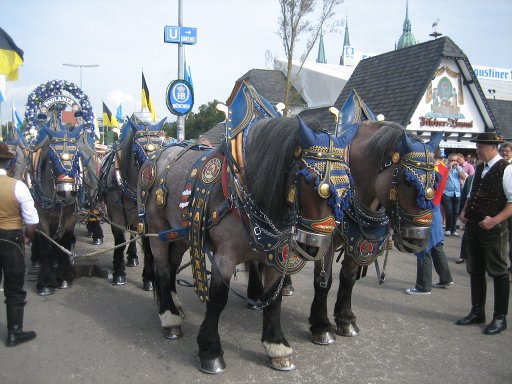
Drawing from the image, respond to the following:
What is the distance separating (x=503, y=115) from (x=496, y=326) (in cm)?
1663

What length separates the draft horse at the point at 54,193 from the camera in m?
5.07

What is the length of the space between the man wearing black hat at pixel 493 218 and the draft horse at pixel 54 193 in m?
4.46

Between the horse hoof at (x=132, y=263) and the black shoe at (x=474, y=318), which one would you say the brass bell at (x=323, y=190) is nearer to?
the black shoe at (x=474, y=318)

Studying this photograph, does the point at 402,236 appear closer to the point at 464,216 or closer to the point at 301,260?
the point at 301,260

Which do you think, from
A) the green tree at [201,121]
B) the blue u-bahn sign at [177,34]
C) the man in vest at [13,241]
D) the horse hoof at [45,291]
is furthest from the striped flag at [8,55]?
the green tree at [201,121]

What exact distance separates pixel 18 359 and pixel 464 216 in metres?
4.39

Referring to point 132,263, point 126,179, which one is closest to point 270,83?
point 132,263

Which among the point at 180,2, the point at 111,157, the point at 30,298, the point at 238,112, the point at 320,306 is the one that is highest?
the point at 180,2

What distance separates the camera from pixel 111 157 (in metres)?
6.43

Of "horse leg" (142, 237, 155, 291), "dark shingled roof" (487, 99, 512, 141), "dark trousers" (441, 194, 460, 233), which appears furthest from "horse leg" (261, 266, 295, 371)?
"dark shingled roof" (487, 99, 512, 141)

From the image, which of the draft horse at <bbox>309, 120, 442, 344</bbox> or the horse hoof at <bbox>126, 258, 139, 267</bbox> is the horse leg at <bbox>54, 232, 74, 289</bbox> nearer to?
the horse hoof at <bbox>126, 258, 139, 267</bbox>

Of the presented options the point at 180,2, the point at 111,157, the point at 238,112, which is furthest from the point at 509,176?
the point at 180,2

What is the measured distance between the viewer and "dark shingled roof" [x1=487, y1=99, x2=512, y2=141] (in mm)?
16828

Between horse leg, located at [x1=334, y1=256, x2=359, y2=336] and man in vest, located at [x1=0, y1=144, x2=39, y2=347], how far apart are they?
2.87 metres
